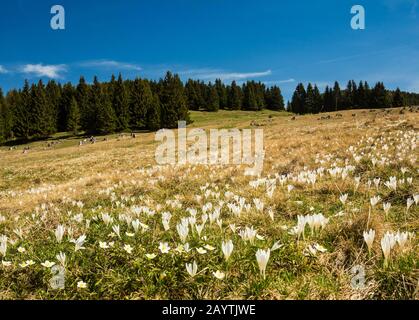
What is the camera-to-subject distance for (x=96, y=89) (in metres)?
102

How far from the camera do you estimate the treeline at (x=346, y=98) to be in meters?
126

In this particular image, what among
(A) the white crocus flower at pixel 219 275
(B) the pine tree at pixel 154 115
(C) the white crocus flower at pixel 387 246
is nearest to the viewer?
(A) the white crocus flower at pixel 219 275

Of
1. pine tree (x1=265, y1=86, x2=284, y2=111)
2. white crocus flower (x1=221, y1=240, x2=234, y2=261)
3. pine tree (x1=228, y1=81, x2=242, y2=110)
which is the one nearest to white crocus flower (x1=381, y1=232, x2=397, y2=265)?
white crocus flower (x1=221, y1=240, x2=234, y2=261)

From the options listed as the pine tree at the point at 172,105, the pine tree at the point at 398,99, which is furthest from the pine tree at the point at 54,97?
the pine tree at the point at 398,99

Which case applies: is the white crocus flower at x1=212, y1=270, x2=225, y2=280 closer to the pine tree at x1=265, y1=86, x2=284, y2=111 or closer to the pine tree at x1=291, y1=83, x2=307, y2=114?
the pine tree at x1=291, y1=83, x2=307, y2=114

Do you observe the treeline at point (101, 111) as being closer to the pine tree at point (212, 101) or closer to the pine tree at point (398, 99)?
the pine tree at point (212, 101)

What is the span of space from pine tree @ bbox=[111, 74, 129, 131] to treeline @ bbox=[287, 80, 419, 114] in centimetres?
7106

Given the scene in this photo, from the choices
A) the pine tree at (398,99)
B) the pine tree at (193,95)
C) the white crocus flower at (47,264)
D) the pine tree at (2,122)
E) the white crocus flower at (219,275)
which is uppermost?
the pine tree at (193,95)

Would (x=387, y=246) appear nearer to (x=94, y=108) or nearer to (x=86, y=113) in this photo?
(x=94, y=108)

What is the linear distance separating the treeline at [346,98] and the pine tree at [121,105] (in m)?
71.1

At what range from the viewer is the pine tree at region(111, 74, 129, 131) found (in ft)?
293

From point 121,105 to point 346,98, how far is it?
9695 cm

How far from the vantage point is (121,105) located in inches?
3585

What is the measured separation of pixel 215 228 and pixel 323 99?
505 feet
